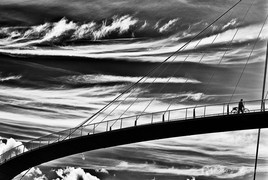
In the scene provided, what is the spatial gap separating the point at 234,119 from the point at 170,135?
624 centimetres

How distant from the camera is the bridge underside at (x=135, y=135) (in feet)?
111

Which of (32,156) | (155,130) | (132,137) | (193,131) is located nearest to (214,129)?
(193,131)

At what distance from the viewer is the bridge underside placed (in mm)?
33875

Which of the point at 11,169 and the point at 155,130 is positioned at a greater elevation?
the point at 155,130

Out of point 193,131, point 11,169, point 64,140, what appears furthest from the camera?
point 11,169

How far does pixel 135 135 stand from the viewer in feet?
128

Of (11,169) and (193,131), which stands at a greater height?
(193,131)

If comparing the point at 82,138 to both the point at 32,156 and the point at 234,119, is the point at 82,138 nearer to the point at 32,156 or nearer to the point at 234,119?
the point at 32,156

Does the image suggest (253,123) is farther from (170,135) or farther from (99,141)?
(99,141)

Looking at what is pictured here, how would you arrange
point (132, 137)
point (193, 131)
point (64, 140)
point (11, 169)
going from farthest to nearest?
point (11, 169) < point (64, 140) < point (132, 137) < point (193, 131)

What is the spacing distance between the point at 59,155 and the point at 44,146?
6.78ft

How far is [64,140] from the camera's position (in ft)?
139

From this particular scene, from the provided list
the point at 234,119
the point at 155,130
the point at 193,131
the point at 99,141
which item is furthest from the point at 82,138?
the point at 234,119

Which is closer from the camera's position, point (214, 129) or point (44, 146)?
point (214, 129)
